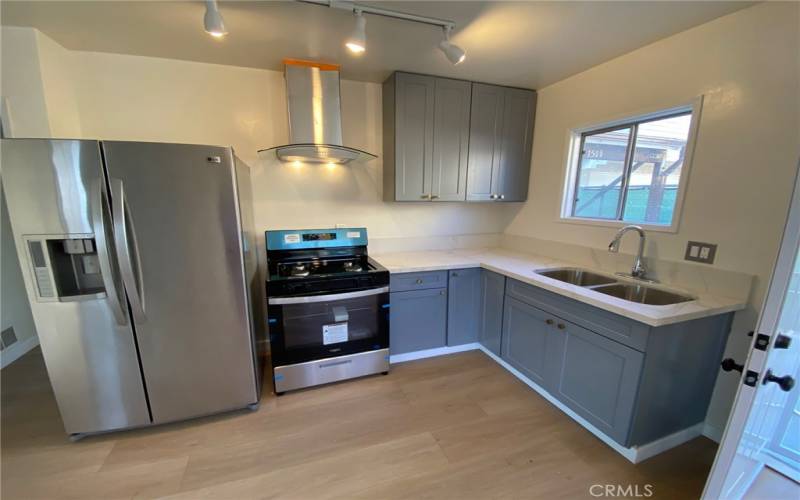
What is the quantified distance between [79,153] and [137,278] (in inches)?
26.8

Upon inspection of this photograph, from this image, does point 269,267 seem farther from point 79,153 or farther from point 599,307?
point 599,307

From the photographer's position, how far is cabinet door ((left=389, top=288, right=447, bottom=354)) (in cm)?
249

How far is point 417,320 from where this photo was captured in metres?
2.57

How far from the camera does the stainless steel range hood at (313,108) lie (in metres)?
2.23

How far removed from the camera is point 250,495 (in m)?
1.46

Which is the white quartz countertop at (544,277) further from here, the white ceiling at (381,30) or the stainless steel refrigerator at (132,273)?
the white ceiling at (381,30)

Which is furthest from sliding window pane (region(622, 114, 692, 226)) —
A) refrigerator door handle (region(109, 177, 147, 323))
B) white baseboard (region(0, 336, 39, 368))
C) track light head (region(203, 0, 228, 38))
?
white baseboard (region(0, 336, 39, 368))

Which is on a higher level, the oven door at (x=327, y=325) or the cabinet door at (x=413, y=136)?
the cabinet door at (x=413, y=136)

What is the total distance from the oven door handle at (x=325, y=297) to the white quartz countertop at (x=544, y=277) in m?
0.21

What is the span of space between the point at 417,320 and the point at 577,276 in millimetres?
1364

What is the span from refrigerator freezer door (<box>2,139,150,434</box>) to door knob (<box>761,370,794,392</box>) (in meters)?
2.95

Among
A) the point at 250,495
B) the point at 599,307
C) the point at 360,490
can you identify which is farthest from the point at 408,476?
the point at 599,307

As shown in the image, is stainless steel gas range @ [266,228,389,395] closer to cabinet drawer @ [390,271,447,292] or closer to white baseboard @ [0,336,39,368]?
cabinet drawer @ [390,271,447,292]

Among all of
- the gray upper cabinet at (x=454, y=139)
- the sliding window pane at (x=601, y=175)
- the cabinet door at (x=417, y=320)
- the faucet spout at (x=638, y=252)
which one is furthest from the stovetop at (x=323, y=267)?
the sliding window pane at (x=601, y=175)
